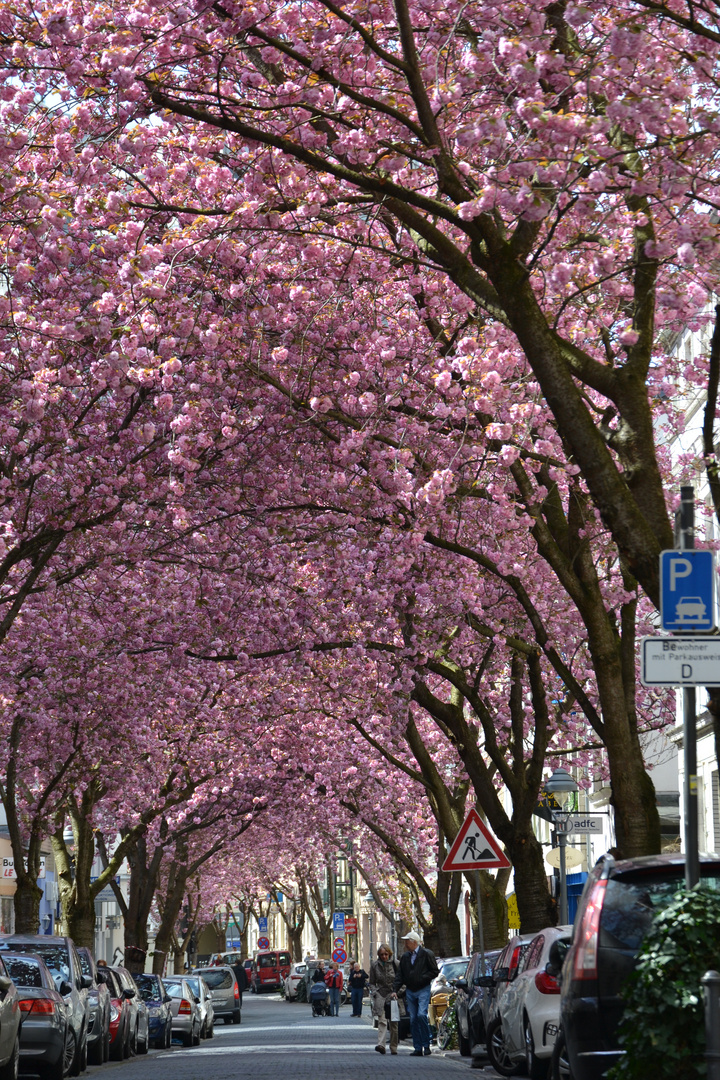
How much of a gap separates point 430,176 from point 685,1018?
860 cm

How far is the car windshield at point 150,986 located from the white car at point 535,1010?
63.6 feet

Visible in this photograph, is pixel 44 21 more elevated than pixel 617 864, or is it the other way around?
pixel 44 21

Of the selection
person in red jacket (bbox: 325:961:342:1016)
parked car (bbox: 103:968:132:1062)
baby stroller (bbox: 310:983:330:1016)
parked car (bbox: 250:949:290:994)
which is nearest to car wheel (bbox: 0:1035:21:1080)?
parked car (bbox: 103:968:132:1062)

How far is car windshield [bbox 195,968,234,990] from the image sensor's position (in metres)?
55.0

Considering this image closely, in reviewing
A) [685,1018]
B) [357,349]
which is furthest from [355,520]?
[685,1018]

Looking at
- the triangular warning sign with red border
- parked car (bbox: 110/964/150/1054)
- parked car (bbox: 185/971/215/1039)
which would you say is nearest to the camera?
the triangular warning sign with red border

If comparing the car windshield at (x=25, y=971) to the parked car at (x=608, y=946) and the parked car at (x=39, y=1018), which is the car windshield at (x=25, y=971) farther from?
the parked car at (x=608, y=946)

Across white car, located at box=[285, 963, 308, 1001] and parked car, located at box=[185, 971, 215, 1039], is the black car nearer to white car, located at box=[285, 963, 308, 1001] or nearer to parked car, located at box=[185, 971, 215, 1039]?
parked car, located at box=[185, 971, 215, 1039]

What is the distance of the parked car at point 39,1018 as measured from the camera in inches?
707

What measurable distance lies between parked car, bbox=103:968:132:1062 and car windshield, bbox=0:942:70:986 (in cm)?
638

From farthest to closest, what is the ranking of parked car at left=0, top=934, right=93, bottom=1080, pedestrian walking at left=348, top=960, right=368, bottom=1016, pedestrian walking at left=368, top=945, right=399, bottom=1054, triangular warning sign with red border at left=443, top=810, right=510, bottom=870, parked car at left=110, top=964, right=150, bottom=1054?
pedestrian walking at left=348, top=960, right=368, bottom=1016 < parked car at left=110, top=964, right=150, bottom=1054 < pedestrian walking at left=368, top=945, right=399, bottom=1054 < triangular warning sign with red border at left=443, top=810, right=510, bottom=870 < parked car at left=0, top=934, right=93, bottom=1080

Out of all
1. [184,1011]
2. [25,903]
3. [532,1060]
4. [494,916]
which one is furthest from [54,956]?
[184,1011]

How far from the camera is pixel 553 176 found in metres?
10.3

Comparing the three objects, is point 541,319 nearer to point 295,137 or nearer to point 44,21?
point 295,137
